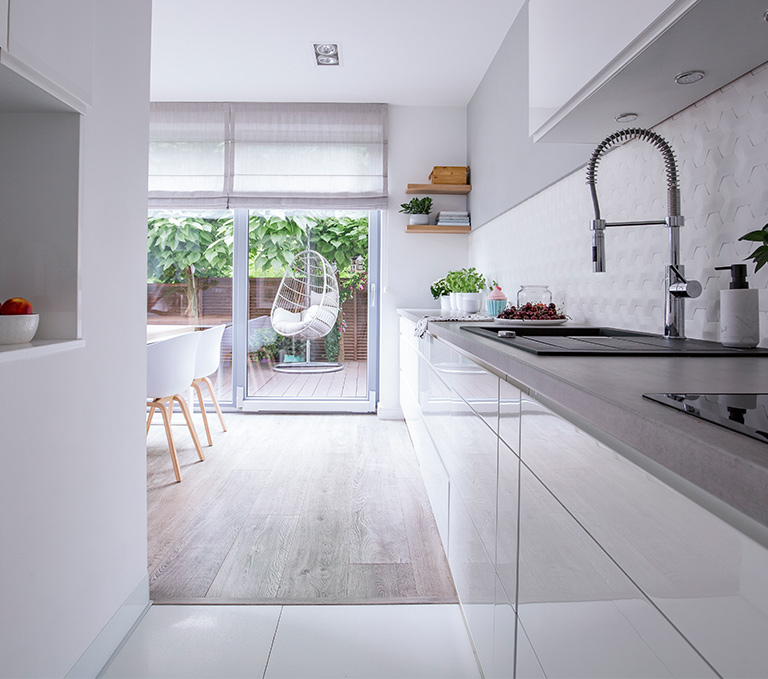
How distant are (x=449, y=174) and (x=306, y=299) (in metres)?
1.65

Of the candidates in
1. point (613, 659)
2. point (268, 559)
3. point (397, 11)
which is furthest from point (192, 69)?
point (613, 659)

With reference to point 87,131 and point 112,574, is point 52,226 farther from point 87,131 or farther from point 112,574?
point 112,574

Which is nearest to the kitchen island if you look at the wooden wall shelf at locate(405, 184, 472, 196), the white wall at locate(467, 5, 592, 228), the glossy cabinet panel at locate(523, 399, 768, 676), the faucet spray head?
the glossy cabinet panel at locate(523, 399, 768, 676)

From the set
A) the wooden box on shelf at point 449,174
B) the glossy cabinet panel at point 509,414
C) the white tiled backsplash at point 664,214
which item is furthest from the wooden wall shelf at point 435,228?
the glossy cabinet panel at point 509,414

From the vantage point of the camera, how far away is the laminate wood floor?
2.10 meters

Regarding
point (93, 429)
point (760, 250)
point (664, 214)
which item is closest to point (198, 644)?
point (93, 429)

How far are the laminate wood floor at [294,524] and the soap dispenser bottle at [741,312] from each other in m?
1.28

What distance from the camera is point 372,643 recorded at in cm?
177

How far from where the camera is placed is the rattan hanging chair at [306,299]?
5203 mm

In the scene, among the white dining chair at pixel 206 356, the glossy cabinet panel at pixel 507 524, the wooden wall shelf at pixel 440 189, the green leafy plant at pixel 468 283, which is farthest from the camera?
the wooden wall shelf at pixel 440 189

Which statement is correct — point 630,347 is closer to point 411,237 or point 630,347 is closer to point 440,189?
point 440,189

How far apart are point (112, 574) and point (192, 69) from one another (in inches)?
146

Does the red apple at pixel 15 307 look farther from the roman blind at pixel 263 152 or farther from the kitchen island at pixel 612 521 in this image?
the roman blind at pixel 263 152

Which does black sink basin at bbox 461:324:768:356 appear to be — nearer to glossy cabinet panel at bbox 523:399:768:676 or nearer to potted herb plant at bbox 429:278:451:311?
glossy cabinet panel at bbox 523:399:768:676
